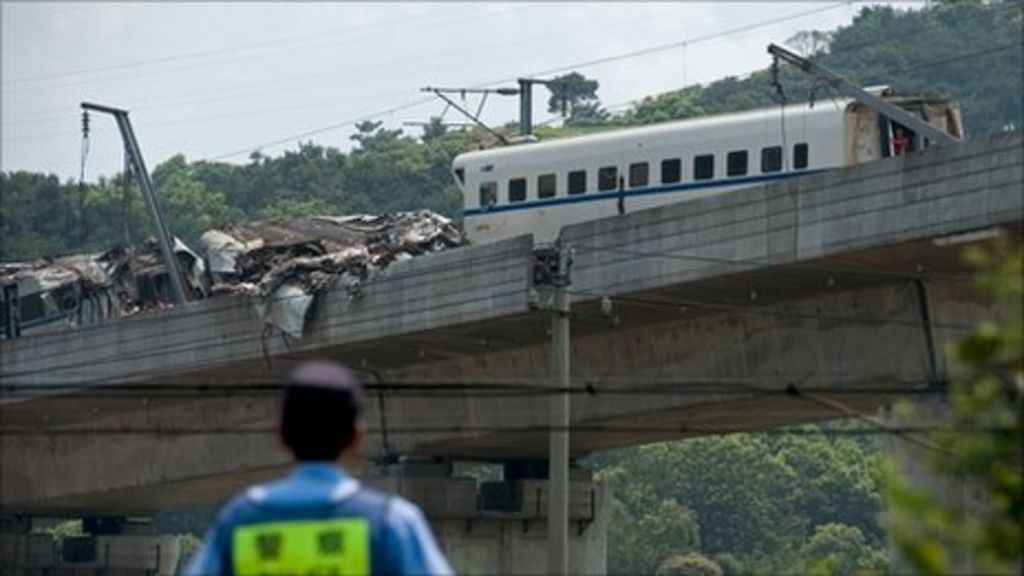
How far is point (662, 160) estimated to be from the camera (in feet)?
188

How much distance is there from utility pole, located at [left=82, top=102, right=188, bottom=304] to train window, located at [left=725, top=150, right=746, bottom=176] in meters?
15.4

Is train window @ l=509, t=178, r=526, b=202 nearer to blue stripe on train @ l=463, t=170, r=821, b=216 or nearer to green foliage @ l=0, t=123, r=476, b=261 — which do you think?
blue stripe on train @ l=463, t=170, r=821, b=216

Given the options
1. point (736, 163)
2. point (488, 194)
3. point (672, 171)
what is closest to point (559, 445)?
point (736, 163)

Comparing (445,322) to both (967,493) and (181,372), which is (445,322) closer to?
(181,372)

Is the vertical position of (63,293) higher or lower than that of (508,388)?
higher

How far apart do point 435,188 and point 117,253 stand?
9640 centimetres

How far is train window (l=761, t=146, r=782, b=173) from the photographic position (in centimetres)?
5447

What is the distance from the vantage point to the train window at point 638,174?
5769cm

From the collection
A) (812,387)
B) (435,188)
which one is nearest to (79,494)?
(812,387)

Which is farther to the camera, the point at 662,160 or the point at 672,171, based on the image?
the point at 662,160

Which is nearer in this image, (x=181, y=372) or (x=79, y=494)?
(x=181, y=372)

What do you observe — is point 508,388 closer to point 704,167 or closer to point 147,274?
point 704,167

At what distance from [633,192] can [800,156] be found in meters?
4.54

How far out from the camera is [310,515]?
417 inches
